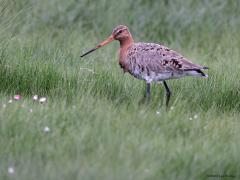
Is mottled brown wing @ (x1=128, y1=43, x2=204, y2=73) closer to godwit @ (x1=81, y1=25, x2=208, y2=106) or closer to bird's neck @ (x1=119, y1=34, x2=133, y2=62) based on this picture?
godwit @ (x1=81, y1=25, x2=208, y2=106)

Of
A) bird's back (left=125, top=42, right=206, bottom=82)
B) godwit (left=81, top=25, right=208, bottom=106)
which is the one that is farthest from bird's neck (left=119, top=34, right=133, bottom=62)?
bird's back (left=125, top=42, right=206, bottom=82)

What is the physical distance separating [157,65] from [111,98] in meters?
0.65

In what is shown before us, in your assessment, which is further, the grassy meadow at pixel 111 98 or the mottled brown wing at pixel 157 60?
the mottled brown wing at pixel 157 60

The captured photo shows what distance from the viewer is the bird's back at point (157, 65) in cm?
762

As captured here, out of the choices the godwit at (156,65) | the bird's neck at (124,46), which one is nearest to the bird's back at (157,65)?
the godwit at (156,65)

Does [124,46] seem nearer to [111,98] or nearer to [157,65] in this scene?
[157,65]

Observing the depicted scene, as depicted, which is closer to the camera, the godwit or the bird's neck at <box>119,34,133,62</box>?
the godwit

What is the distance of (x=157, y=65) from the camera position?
25.4ft

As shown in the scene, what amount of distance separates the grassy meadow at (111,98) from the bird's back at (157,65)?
253 mm

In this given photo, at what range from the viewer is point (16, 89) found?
7.82 meters

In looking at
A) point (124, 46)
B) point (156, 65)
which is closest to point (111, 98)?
point (156, 65)

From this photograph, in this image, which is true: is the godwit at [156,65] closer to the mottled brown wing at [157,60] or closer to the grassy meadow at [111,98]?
the mottled brown wing at [157,60]

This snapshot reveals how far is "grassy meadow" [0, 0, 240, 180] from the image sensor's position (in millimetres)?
5797

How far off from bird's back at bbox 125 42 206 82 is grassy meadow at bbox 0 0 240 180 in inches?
10.0
